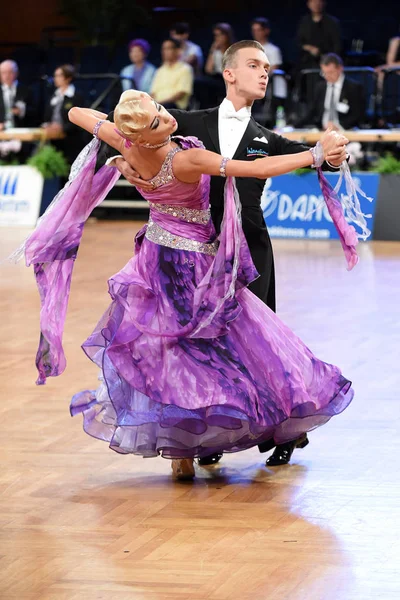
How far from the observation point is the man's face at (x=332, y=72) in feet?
36.4

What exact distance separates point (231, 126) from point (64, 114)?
8.66 m

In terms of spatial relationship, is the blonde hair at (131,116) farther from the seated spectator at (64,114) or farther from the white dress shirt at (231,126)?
the seated spectator at (64,114)

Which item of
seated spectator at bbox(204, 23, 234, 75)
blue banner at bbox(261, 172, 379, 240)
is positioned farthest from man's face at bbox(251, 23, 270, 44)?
blue banner at bbox(261, 172, 379, 240)

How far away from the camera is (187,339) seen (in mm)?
3967

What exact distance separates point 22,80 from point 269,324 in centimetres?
1102

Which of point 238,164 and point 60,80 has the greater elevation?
point 238,164

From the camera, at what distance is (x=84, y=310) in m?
7.42

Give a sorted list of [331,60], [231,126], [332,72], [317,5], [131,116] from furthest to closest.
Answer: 1. [317,5]
2. [332,72]
3. [331,60]
4. [231,126]
5. [131,116]

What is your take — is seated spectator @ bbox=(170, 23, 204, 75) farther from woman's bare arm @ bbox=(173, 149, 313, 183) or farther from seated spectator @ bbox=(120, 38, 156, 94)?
woman's bare arm @ bbox=(173, 149, 313, 183)

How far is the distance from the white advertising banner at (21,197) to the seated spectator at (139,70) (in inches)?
60.6

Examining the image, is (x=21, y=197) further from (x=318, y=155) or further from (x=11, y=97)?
(x=318, y=155)

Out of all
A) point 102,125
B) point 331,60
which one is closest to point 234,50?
point 102,125

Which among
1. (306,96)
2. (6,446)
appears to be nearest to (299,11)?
(306,96)

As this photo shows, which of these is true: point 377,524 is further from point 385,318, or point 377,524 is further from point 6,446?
point 385,318
